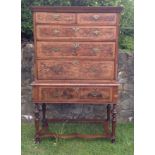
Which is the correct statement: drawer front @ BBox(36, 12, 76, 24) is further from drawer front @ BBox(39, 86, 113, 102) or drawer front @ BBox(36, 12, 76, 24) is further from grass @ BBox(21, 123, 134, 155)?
grass @ BBox(21, 123, 134, 155)

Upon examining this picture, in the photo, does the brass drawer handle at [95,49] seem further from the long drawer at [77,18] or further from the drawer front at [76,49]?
the long drawer at [77,18]

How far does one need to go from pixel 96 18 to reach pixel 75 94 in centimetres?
101

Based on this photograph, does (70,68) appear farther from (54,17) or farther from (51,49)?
(54,17)

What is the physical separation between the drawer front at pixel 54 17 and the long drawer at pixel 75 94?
2.74 ft

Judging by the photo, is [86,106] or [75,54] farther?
[86,106]

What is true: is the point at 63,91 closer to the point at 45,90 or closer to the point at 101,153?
the point at 45,90

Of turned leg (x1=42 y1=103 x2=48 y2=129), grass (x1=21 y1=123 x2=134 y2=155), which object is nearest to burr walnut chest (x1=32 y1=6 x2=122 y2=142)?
grass (x1=21 y1=123 x2=134 y2=155)

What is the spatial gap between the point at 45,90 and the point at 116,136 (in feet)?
4.25

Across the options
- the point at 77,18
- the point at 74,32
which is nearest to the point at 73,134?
the point at 74,32

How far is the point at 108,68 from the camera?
4.61 meters

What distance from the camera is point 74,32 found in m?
4.57

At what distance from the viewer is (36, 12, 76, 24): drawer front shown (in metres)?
4.54
